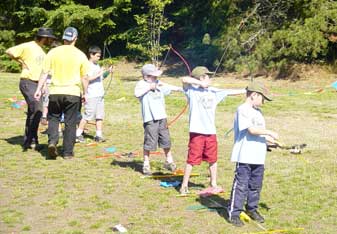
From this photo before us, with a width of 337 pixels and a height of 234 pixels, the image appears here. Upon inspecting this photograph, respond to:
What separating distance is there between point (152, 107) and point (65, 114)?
1576mm

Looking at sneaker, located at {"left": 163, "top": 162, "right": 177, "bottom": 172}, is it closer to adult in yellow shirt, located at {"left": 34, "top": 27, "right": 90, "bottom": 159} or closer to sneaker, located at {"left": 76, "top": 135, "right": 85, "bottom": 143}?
adult in yellow shirt, located at {"left": 34, "top": 27, "right": 90, "bottom": 159}

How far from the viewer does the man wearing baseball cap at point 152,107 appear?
25.8 feet

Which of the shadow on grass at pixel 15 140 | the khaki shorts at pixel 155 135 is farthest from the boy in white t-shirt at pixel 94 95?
the khaki shorts at pixel 155 135

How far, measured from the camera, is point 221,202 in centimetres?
676

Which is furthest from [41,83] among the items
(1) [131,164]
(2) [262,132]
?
(2) [262,132]

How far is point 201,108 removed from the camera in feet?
22.9

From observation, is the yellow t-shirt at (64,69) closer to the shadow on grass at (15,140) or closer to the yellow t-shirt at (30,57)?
the yellow t-shirt at (30,57)

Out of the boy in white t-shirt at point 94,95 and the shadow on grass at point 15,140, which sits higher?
the boy in white t-shirt at point 94,95

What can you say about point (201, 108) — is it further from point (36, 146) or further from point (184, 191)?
point (36, 146)

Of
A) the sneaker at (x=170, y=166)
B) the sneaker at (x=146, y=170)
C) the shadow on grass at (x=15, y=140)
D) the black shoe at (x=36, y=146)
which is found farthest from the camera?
the shadow on grass at (x=15, y=140)

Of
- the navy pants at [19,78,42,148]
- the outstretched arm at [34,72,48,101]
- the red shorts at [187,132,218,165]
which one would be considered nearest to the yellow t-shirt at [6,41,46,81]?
the navy pants at [19,78,42,148]

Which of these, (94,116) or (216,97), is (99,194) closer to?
(216,97)

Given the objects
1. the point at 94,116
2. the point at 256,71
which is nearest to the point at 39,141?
the point at 94,116

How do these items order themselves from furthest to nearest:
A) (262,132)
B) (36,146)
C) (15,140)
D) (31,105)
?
(15,140), (36,146), (31,105), (262,132)
